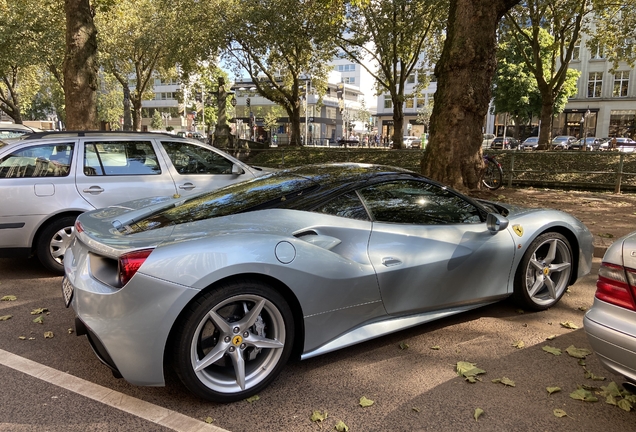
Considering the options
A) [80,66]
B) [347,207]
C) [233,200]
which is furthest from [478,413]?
[80,66]

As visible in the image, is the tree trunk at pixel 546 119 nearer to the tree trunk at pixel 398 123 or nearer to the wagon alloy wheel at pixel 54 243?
the tree trunk at pixel 398 123

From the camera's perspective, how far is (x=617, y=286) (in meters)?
2.52

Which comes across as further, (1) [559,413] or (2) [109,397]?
(2) [109,397]

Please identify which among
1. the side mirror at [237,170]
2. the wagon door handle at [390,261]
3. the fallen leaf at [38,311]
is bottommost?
the fallen leaf at [38,311]

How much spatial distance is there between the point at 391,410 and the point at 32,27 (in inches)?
977

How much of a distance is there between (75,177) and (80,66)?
708cm

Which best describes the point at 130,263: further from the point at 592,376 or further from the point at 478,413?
the point at 592,376

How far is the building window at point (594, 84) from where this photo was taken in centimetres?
4925

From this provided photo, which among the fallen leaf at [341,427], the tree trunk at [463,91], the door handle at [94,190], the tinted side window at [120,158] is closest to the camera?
the fallen leaf at [341,427]

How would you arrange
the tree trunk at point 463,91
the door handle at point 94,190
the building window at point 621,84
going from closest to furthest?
1. the door handle at point 94,190
2. the tree trunk at point 463,91
3. the building window at point 621,84

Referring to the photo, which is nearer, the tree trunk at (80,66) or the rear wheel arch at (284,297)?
the rear wheel arch at (284,297)

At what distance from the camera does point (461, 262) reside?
3562 mm

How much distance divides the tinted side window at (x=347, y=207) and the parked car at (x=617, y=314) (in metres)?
1.51

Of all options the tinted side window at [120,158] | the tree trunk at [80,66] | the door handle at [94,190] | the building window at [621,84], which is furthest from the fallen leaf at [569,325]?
the building window at [621,84]
